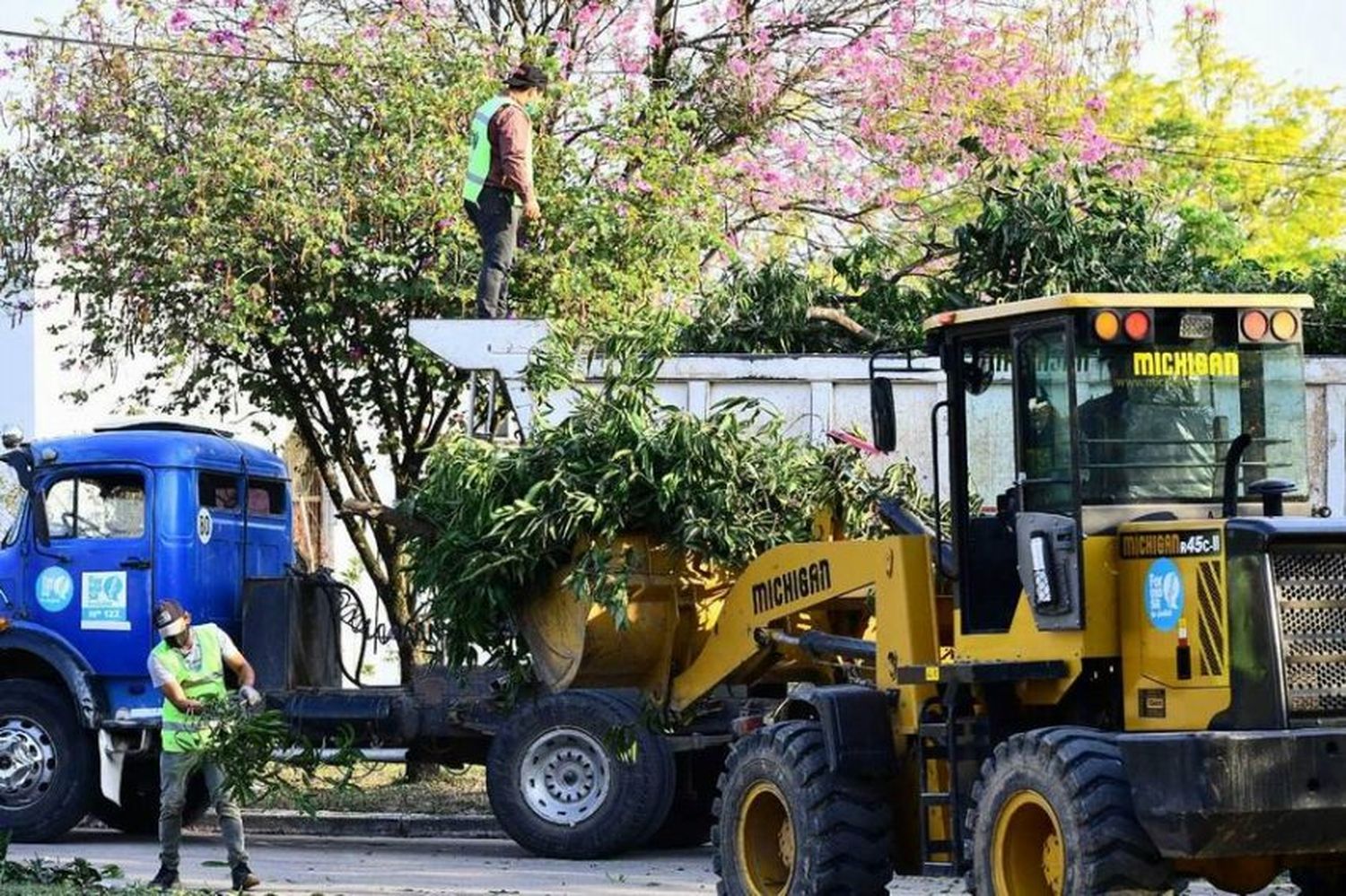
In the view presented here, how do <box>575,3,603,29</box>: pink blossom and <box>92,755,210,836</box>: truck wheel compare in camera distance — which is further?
<box>575,3,603,29</box>: pink blossom

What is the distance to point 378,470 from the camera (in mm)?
26016

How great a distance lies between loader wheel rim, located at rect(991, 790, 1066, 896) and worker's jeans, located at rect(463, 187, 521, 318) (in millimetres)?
8337

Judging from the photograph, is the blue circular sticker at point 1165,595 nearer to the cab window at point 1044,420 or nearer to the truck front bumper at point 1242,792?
the cab window at point 1044,420

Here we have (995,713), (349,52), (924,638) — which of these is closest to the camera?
(995,713)

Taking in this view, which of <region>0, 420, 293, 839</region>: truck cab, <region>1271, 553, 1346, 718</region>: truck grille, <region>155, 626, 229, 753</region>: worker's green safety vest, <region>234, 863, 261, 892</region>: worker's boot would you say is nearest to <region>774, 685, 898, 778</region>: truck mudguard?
<region>1271, 553, 1346, 718</region>: truck grille

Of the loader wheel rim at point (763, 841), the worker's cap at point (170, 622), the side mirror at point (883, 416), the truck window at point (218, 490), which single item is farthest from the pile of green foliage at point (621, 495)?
the truck window at point (218, 490)

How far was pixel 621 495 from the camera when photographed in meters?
13.7

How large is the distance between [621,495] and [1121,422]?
398 centimetres

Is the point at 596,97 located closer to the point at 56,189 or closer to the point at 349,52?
the point at 349,52

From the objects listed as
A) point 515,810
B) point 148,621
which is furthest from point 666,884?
point 148,621

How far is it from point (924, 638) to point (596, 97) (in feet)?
36.1

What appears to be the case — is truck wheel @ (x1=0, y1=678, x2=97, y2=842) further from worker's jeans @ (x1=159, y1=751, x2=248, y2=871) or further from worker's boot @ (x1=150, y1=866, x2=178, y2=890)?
worker's boot @ (x1=150, y1=866, x2=178, y2=890)

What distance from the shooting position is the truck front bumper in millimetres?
9211

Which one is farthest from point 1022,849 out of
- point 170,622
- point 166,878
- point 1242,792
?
point 170,622
